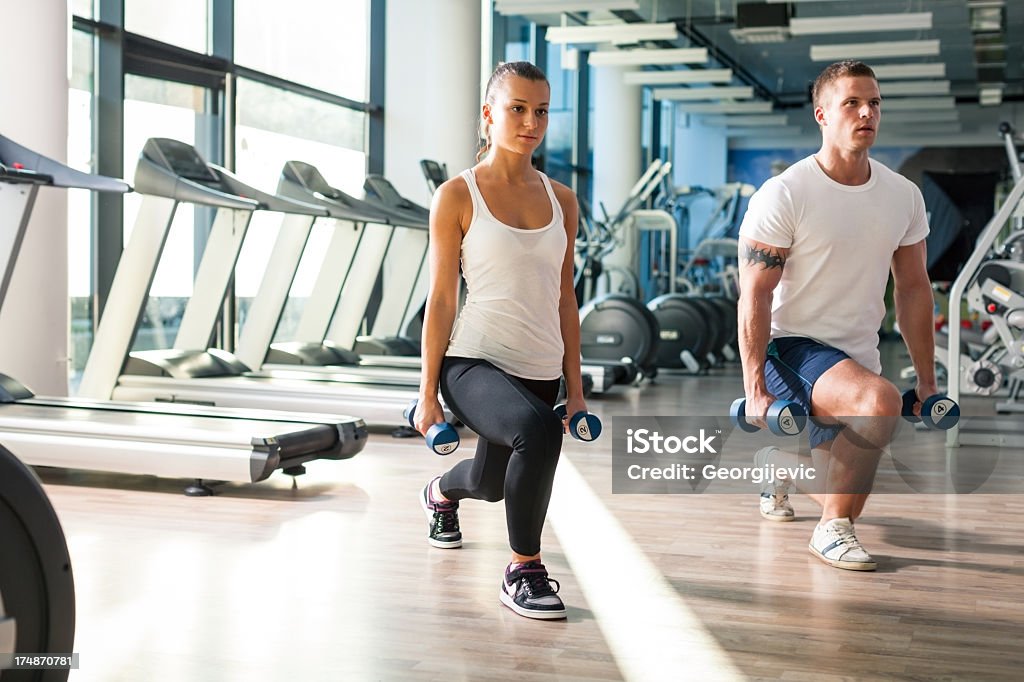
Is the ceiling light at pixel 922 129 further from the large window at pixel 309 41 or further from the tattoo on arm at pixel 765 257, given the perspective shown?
the tattoo on arm at pixel 765 257

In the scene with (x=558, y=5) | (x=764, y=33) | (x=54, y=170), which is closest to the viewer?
(x=54, y=170)

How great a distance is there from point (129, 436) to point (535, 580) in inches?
85.6

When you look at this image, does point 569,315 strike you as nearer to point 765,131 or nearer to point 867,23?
point 867,23

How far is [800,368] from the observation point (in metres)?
3.07

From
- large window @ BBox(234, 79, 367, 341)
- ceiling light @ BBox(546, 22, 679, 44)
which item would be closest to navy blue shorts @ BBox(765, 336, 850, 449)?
large window @ BBox(234, 79, 367, 341)

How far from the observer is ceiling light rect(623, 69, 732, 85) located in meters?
12.1

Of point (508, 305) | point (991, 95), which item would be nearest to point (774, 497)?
point (508, 305)

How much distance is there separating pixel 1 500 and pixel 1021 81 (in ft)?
55.5

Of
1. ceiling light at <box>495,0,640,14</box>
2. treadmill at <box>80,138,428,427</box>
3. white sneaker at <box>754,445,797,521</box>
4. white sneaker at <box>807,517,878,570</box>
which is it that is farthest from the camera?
ceiling light at <box>495,0,640,14</box>

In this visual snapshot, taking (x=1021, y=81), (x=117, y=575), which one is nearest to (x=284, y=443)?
(x=117, y=575)

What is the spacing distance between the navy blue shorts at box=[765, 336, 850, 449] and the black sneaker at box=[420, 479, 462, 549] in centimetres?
97

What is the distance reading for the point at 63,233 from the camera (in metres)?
5.23

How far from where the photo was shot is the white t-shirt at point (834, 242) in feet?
10.0

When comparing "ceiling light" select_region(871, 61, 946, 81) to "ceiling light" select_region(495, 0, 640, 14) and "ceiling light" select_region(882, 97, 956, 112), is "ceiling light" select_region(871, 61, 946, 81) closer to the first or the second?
"ceiling light" select_region(882, 97, 956, 112)
